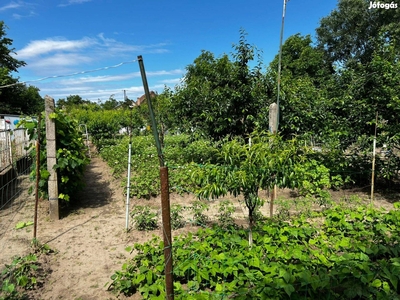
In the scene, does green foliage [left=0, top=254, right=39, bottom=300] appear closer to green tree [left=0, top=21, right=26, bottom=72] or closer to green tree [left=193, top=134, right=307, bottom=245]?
green tree [left=193, top=134, right=307, bottom=245]

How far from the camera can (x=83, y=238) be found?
4.66 metres

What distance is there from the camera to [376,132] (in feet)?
21.7

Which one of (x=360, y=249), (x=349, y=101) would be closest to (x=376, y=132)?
(x=349, y=101)

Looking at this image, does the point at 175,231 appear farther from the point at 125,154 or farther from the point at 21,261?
the point at 125,154

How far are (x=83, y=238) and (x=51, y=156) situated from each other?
1858mm

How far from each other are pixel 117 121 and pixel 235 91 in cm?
1219

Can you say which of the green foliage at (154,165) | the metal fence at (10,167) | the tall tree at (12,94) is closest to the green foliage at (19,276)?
the green foliage at (154,165)

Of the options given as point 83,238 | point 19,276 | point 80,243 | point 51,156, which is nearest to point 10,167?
point 51,156

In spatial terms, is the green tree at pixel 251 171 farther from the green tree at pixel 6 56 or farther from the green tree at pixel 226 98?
the green tree at pixel 6 56

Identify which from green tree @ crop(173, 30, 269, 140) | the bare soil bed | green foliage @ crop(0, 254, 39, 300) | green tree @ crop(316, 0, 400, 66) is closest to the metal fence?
the bare soil bed

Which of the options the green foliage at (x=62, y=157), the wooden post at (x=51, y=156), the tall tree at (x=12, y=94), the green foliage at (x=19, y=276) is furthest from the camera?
the tall tree at (x=12, y=94)

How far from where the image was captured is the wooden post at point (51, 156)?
533 cm

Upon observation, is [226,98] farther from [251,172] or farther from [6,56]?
[6,56]

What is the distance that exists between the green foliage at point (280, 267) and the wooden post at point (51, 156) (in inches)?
117
